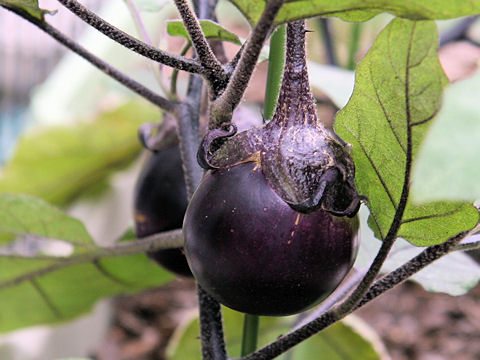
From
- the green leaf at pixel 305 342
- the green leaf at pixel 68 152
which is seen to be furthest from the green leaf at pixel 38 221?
the green leaf at pixel 68 152

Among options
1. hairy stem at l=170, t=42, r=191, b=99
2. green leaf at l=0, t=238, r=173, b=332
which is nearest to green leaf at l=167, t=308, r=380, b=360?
green leaf at l=0, t=238, r=173, b=332

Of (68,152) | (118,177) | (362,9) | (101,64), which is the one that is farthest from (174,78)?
(118,177)

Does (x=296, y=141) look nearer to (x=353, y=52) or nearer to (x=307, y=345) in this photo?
(x=307, y=345)

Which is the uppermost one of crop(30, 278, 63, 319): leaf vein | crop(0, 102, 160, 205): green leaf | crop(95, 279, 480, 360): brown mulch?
crop(30, 278, 63, 319): leaf vein

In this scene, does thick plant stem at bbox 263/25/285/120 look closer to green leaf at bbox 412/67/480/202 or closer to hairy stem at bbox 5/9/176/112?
hairy stem at bbox 5/9/176/112

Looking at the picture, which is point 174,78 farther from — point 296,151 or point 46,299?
point 46,299

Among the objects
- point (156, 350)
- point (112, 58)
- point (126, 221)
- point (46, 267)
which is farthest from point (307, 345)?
point (126, 221)

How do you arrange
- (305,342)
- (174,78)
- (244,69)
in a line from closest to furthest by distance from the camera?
(244,69), (174,78), (305,342)

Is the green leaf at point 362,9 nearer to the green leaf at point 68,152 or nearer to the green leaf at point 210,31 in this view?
the green leaf at point 210,31
